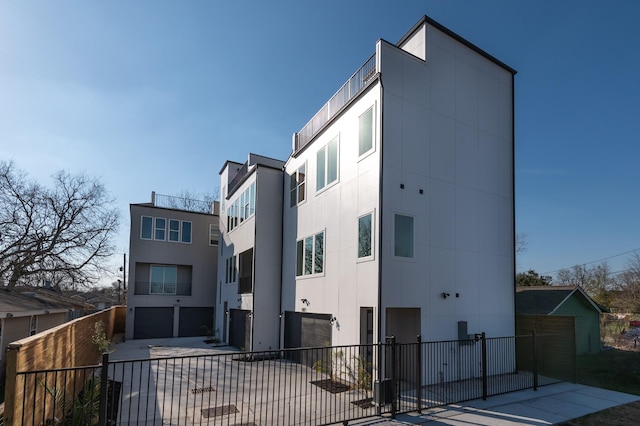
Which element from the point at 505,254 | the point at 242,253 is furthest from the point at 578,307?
the point at 242,253

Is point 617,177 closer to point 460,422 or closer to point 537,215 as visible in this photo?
point 537,215

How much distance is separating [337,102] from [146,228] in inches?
668

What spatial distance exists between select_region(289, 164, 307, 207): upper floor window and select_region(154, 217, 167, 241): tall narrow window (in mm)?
12743

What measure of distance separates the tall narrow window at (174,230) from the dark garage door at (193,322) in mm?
4537

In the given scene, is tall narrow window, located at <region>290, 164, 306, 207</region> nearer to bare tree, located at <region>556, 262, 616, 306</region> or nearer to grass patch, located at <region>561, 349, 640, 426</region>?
grass patch, located at <region>561, 349, 640, 426</region>

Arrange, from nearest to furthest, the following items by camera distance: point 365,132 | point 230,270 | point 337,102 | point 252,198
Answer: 1. point 365,132
2. point 337,102
3. point 252,198
4. point 230,270

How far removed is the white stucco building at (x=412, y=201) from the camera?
10148 mm

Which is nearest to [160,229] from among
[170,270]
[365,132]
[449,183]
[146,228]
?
[146,228]

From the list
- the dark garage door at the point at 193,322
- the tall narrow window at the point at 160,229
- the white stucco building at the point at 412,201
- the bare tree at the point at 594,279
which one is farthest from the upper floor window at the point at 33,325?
the bare tree at the point at 594,279

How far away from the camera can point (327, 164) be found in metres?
13.1

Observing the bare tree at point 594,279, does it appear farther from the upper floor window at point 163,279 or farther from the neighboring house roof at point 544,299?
the upper floor window at point 163,279

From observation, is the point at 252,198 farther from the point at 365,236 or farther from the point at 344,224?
the point at 365,236

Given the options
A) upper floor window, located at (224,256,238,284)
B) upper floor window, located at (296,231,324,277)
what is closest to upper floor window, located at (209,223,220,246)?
upper floor window, located at (224,256,238,284)

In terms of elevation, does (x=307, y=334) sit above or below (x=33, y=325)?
above
